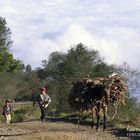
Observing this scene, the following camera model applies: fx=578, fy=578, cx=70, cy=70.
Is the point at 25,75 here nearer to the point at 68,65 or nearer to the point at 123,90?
the point at 68,65

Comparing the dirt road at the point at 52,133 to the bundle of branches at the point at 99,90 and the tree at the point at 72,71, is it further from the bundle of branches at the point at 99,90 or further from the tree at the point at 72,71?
the tree at the point at 72,71

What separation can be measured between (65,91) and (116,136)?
1764 cm

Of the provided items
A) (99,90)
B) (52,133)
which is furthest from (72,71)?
(52,133)

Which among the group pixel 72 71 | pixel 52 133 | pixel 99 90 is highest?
pixel 72 71

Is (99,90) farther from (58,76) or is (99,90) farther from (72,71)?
(58,76)

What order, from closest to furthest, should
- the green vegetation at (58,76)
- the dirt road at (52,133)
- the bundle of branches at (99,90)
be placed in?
the dirt road at (52,133), the bundle of branches at (99,90), the green vegetation at (58,76)

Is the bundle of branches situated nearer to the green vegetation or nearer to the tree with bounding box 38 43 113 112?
the green vegetation

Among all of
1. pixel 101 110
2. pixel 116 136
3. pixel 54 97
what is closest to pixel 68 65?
pixel 54 97

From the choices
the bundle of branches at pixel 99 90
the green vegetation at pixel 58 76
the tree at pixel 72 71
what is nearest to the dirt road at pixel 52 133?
the bundle of branches at pixel 99 90

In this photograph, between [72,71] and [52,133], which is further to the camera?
[72,71]

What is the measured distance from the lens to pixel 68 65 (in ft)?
151

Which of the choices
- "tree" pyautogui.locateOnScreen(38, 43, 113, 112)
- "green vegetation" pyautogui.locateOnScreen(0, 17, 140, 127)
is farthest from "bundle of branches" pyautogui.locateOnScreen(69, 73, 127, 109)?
"tree" pyautogui.locateOnScreen(38, 43, 113, 112)

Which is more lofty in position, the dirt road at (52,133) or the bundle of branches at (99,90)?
the bundle of branches at (99,90)

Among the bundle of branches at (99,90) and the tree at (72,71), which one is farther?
the tree at (72,71)
